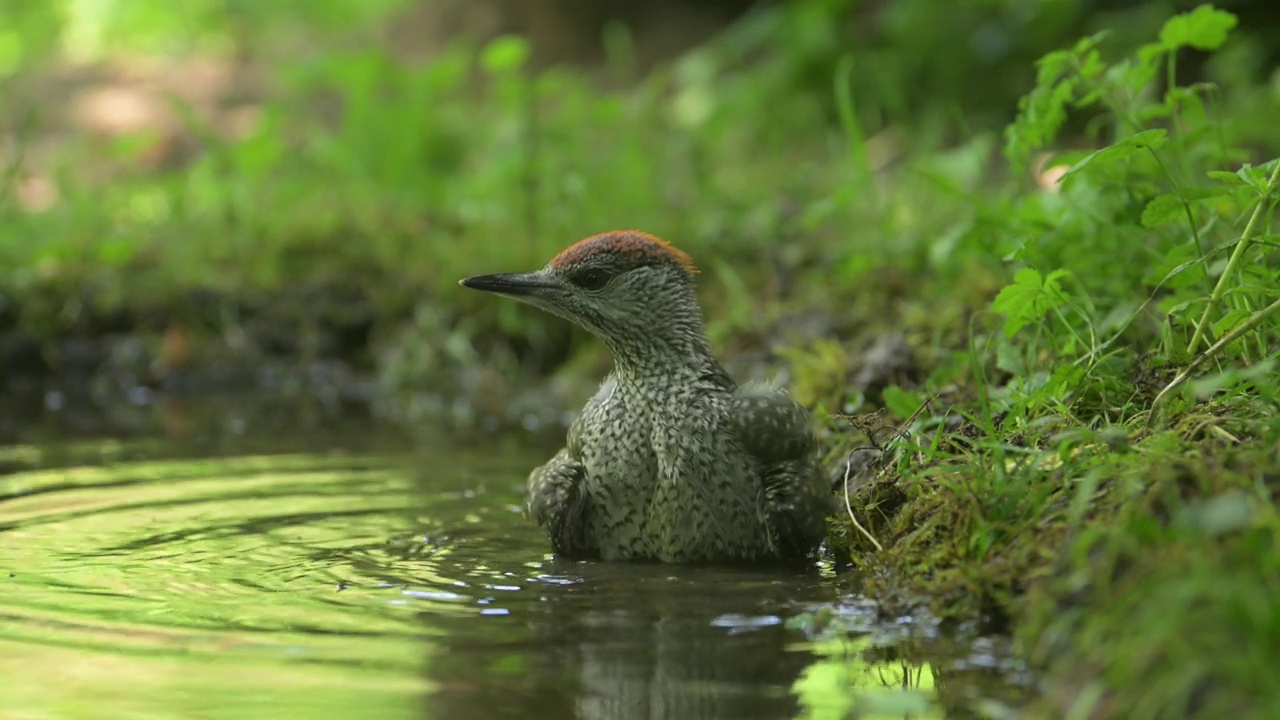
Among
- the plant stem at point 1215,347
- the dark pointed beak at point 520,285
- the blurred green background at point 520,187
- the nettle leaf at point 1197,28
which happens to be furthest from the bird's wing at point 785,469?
the nettle leaf at point 1197,28

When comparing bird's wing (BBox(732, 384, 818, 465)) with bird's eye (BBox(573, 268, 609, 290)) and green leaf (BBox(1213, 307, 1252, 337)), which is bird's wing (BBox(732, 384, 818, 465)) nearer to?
bird's eye (BBox(573, 268, 609, 290))

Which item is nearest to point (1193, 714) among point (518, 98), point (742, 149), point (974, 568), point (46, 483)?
point (974, 568)

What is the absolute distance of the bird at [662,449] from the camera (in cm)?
503

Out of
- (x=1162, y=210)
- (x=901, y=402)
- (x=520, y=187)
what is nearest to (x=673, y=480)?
(x=901, y=402)

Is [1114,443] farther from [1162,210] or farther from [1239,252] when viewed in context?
[1162,210]

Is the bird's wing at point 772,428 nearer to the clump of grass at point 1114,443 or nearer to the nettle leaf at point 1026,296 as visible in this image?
the clump of grass at point 1114,443

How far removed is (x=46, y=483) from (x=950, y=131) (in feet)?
27.7

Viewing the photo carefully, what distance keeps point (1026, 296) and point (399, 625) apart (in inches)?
87.8

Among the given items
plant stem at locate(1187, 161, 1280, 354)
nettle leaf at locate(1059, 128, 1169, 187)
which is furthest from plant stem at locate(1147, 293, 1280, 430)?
nettle leaf at locate(1059, 128, 1169, 187)

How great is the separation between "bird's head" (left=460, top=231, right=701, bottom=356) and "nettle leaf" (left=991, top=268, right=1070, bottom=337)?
1.11 m

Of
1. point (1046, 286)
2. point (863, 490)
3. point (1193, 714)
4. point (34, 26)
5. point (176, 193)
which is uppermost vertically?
point (34, 26)

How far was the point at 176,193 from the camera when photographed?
10.4m

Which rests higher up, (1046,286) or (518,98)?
(518,98)

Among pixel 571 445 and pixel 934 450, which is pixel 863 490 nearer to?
pixel 934 450
